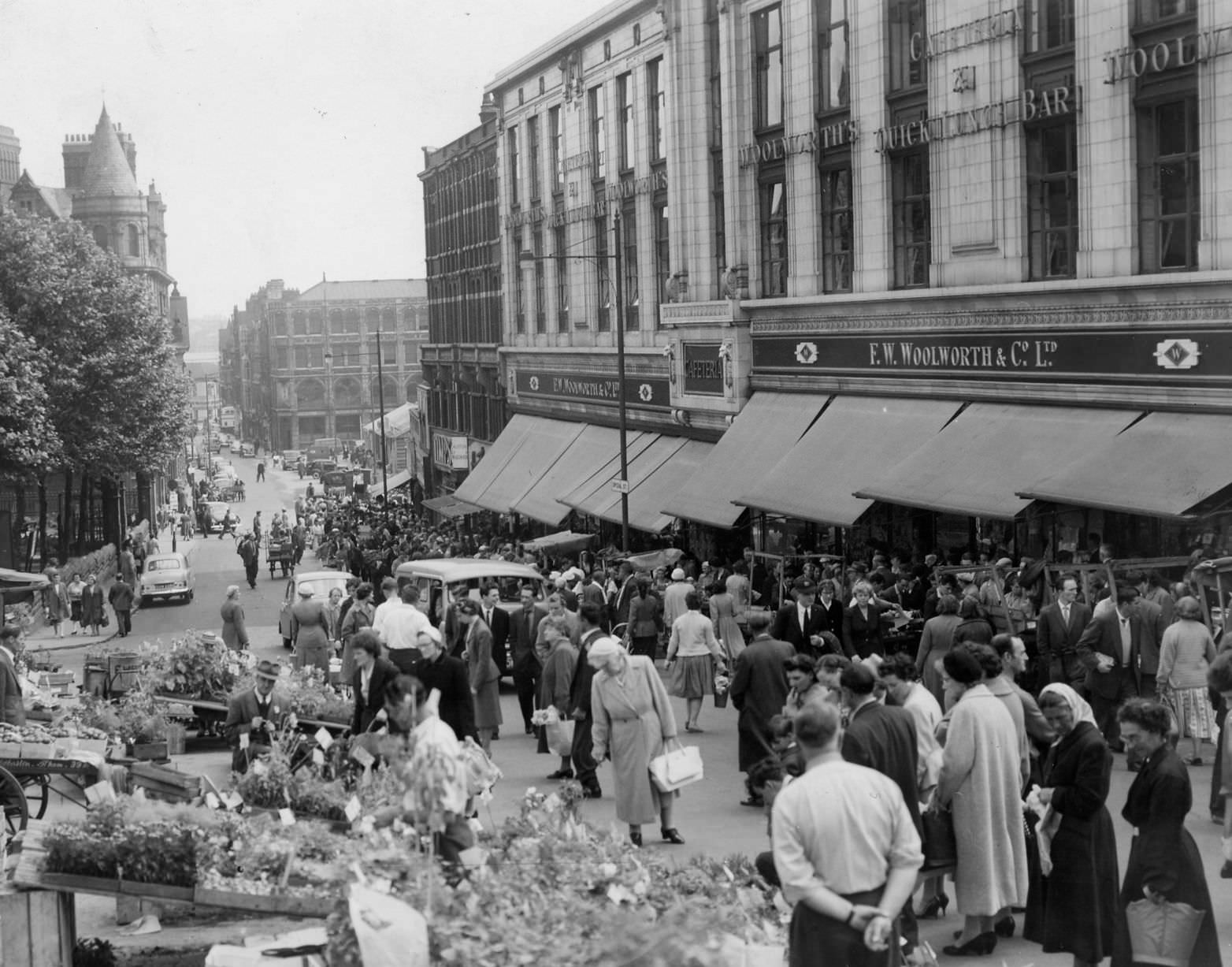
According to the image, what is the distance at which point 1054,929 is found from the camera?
374 inches

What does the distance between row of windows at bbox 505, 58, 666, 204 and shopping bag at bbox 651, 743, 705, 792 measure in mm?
27267

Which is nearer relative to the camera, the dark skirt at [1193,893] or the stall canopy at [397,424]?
the dark skirt at [1193,893]

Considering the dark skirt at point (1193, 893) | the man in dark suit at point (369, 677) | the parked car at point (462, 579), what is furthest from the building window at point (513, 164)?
the dark skirt at point (1193, 893)

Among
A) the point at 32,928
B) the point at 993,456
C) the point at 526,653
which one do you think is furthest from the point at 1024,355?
the point at 32,928

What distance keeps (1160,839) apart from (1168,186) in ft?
50.8

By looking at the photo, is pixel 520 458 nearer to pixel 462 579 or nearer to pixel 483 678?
pixel 462 579

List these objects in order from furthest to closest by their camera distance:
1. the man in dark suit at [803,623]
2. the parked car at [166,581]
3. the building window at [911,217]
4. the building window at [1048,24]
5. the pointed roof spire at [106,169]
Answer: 1. the pointed roof spire at [106,169]
2. the parked car at [166,581]
3. the building window at [911,217]
4. the building window at [1048,24]
5. the man in dark suit at [803,623]

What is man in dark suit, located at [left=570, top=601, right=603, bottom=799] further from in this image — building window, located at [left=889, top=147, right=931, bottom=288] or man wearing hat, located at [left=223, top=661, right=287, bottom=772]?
building window, located at [left=889, top=147, right=931, bottom=288]

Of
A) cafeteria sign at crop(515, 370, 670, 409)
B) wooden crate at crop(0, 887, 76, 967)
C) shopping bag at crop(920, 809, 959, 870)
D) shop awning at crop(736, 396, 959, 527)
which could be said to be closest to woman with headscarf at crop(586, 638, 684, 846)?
shopping bag at crop(920, 809, 959, 870)

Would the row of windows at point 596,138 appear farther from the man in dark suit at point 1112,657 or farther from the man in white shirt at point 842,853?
the man in white shirt at point 842,853

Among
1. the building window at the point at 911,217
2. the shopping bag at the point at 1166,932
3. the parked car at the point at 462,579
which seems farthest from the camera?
the building window at the point at 911,217

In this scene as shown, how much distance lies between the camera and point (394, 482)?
92.2 m

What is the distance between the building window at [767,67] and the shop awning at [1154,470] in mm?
12864

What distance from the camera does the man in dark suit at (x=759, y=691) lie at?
47.6 ft
